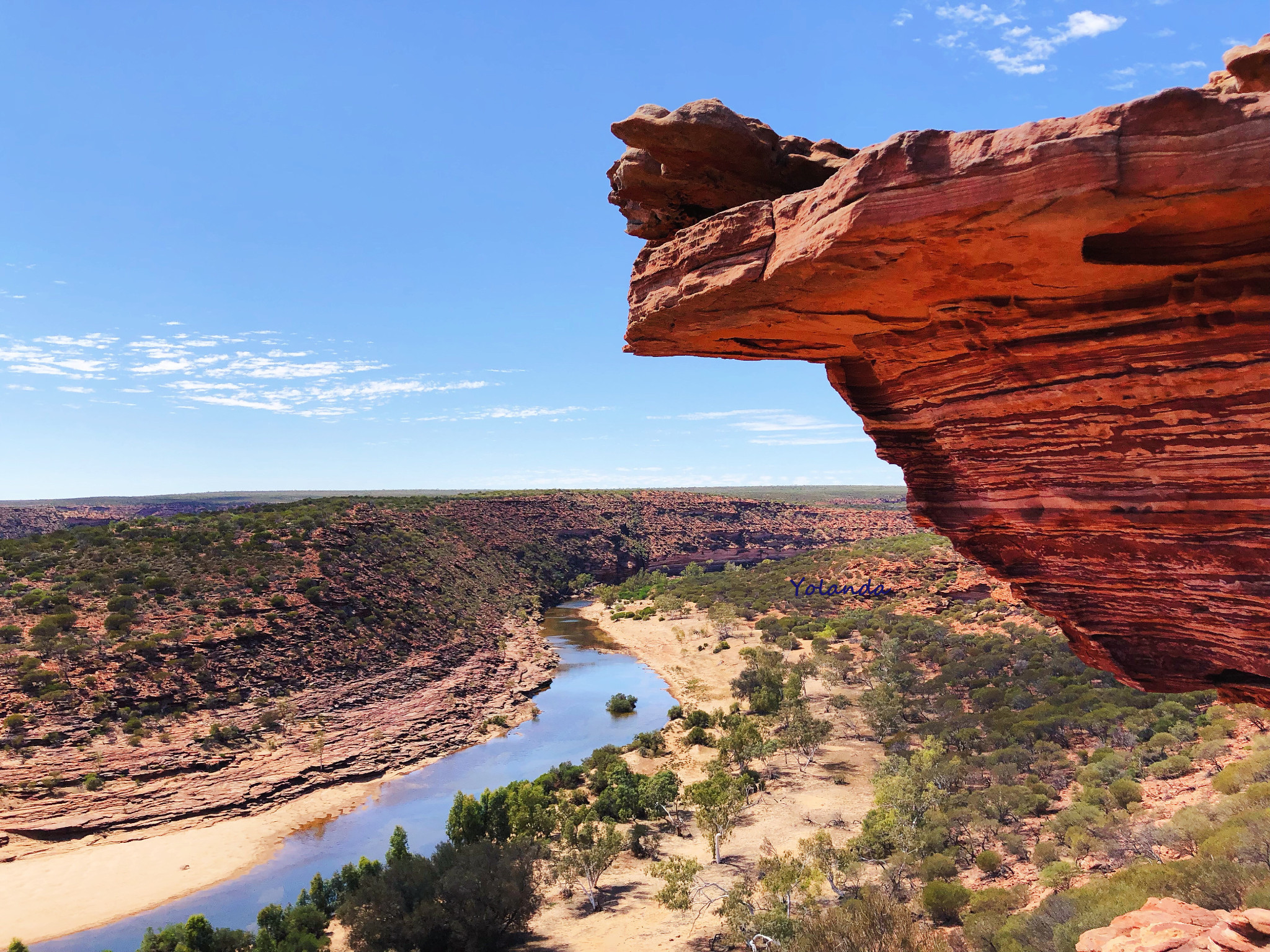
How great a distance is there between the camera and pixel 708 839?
26.2 m

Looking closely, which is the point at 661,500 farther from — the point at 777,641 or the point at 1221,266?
the point at 1221,266

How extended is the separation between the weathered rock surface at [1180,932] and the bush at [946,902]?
7.53 meters

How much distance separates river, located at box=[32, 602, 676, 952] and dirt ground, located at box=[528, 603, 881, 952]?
5460 millimetres

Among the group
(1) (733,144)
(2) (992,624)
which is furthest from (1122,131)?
(2) (992,624)

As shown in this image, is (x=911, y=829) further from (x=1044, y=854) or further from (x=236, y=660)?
(x=236, y=660)

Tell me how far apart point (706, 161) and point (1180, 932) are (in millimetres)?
12676

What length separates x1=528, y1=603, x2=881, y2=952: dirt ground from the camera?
21.4m

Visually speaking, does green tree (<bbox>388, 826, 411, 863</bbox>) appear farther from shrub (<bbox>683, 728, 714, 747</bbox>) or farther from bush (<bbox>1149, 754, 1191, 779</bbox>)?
bush (<bbox>1149, 754, 1191, 779</bbox>)

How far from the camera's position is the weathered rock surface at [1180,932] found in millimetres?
8844

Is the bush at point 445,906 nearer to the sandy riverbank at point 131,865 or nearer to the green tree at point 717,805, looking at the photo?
the green tree at point 717,805

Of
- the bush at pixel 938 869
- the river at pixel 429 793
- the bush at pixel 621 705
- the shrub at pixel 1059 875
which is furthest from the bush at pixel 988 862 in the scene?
the bush at pixel 621 705

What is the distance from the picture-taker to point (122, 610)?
43188mm

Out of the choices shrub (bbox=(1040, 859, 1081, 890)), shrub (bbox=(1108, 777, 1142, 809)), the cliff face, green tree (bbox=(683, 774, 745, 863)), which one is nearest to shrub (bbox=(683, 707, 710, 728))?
green tree (bbox=(683, 774, 745, 863))

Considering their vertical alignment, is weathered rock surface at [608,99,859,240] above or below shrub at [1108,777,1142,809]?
above
